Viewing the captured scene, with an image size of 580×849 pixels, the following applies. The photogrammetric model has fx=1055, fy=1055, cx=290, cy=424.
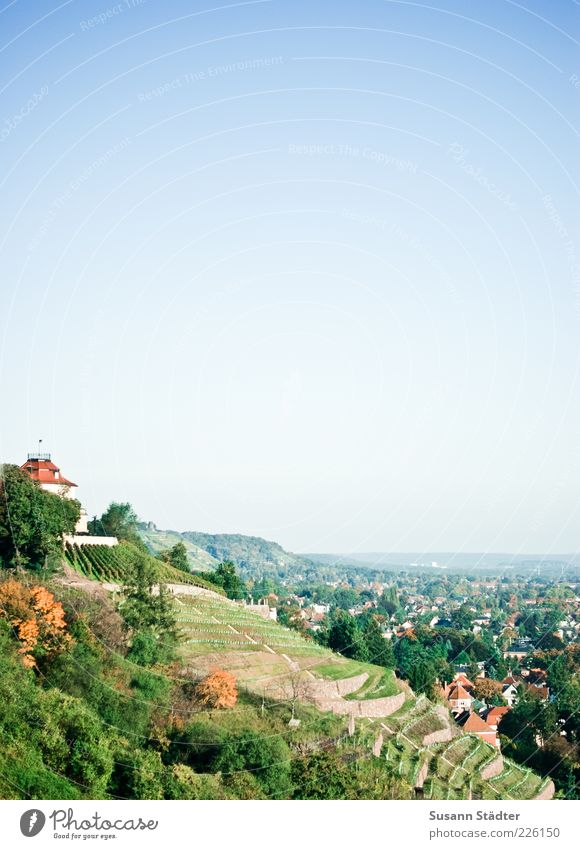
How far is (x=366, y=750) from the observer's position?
107 feet

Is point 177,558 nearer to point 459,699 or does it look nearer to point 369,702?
point 459,699

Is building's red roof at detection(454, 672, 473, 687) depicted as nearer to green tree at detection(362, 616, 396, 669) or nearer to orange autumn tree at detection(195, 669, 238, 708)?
green tree at detection(362, 616, 396, 669)

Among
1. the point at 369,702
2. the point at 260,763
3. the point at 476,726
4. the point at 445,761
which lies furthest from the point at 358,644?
the point at 260,763

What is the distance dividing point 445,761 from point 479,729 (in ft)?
36.3

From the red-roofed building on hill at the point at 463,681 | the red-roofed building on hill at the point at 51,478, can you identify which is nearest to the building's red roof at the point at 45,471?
the red-roofed building on hill at the point at 51,478

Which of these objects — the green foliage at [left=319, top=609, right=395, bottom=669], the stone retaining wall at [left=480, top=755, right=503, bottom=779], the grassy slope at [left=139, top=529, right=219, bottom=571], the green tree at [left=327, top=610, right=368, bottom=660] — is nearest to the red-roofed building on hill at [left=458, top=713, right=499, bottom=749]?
the stone retaining wall at [left=480, top=755, right=503, bottom=779]

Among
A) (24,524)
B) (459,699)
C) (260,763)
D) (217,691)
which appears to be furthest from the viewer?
(459,699)

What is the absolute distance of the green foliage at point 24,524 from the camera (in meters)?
36.7

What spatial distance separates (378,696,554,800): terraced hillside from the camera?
32906 millimetres

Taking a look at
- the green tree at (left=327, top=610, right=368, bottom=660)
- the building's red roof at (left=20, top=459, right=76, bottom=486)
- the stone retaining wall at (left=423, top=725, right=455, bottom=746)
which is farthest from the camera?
the green tree at (left=327, top=610, right=368, bottom=660)

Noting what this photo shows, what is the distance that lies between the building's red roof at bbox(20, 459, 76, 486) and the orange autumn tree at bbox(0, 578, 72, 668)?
1276 centimetres

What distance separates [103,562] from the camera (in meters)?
41.8

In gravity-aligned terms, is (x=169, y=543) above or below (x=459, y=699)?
above

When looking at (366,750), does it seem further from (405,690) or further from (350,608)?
(350,608)
